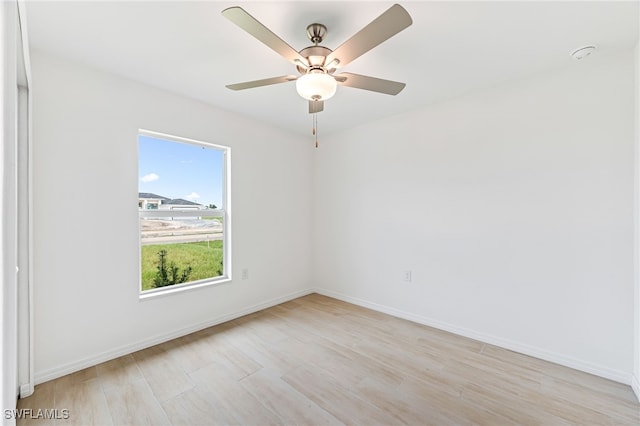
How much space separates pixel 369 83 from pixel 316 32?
0.47m

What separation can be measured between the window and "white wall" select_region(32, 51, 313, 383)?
15 centimetres

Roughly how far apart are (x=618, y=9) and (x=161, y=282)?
13.3 ft

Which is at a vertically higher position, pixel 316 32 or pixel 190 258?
pixel 316 32

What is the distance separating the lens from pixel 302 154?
402 cm

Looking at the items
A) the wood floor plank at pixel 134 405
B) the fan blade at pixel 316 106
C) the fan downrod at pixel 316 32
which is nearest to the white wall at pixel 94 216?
the wood floor plank at pixel 134 405

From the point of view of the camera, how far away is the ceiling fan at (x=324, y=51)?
1276mm

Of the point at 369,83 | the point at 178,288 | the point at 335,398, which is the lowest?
the point at 335,398

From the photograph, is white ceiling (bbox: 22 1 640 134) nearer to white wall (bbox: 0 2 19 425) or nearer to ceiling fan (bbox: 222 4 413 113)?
ceiling fan (bbox: 222 4 413 113)

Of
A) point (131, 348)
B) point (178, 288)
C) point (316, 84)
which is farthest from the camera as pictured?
point (178, 288)

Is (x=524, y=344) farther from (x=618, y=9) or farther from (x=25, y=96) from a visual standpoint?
(x=25, y=96)

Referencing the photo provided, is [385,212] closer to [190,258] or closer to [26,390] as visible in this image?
[190,258]

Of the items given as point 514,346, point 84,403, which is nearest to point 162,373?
point 84,403

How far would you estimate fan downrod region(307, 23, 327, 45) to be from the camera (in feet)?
5.57

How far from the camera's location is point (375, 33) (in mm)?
1369
